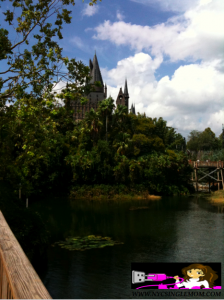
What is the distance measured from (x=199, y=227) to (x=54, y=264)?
10780 mm

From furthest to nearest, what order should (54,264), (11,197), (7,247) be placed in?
(11,197)
(54,264)
(7,247)

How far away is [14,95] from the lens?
39.0ft

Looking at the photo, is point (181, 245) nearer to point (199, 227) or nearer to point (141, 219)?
point (199, 227)

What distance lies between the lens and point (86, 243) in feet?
49.5

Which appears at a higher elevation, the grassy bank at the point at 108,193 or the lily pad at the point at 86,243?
the grassy bank at the point at 108,193

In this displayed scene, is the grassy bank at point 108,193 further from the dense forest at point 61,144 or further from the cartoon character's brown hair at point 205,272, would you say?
the cartoon character's brown hair at point 205,272

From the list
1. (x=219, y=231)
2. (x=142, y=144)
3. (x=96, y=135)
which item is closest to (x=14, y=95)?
(x=219, y=231)

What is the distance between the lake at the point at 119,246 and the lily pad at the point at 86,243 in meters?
0.45

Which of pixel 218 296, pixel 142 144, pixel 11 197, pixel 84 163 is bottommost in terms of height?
pixel 218 296

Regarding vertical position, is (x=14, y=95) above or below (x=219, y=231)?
above

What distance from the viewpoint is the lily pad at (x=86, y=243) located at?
1429 centimetres

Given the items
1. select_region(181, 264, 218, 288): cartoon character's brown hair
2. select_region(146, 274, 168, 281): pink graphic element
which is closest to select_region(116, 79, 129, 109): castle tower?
select_region(181, 264, 218, 288): cartoon character's brown hair

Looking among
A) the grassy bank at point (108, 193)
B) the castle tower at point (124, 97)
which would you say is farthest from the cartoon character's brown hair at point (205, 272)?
the castle tower at point (124, 97)

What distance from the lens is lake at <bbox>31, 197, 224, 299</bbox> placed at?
1007 centimetres
